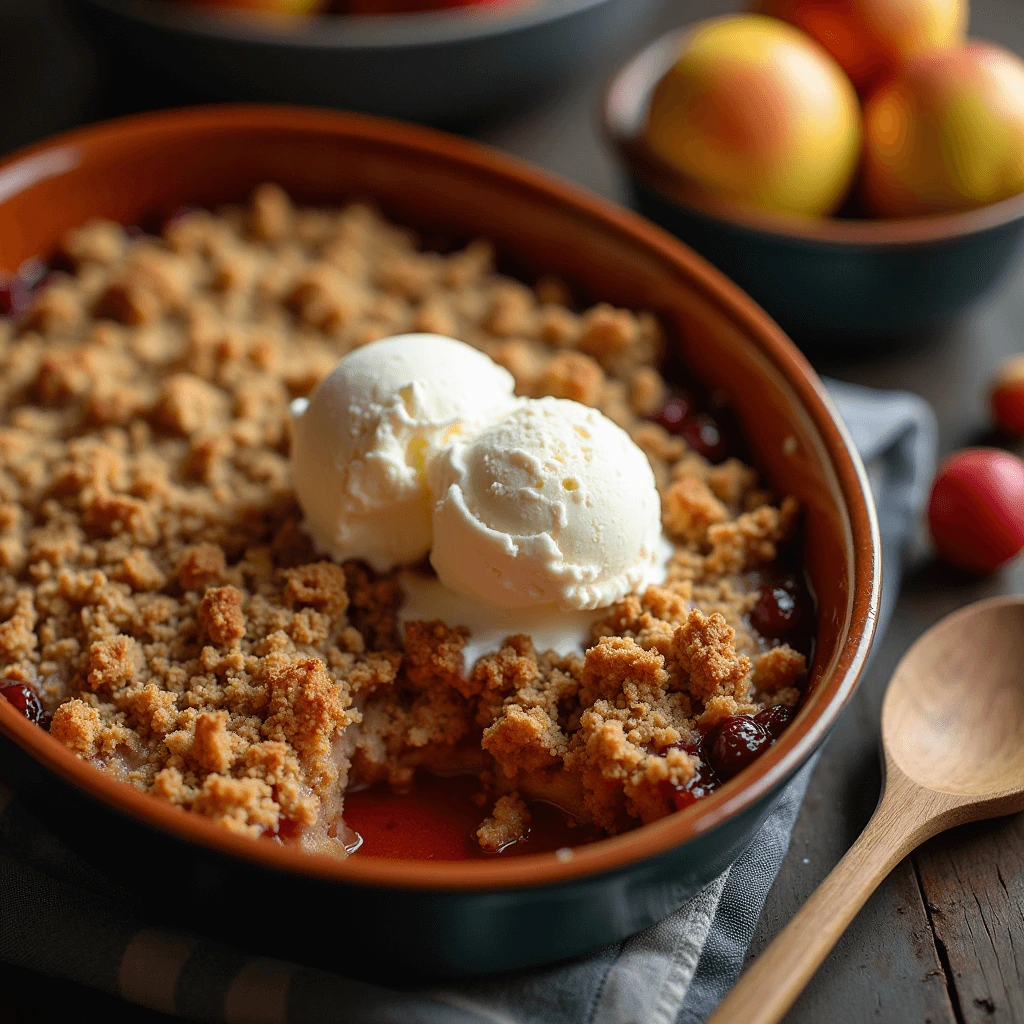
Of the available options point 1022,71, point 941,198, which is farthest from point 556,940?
point 1022,71

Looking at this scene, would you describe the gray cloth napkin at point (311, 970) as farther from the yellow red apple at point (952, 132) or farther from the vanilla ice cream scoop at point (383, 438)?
the yellow red apple at point (952, 132)

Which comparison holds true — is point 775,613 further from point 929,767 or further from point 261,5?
point 261,5

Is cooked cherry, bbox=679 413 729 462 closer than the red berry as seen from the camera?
No

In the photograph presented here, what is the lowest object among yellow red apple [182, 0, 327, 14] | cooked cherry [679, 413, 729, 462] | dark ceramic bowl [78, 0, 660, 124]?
cooked cherry [679, 413, 729, 462]

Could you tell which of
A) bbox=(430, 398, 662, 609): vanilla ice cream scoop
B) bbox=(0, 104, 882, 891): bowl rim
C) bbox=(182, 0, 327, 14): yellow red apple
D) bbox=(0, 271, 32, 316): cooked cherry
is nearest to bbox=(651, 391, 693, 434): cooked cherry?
bbox=(0, 104, 882, 891): bowl rim

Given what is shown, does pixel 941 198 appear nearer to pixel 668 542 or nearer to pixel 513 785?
pixel 668 542

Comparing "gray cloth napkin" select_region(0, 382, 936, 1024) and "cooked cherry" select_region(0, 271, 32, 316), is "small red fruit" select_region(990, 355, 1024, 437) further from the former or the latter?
"cooked cherry" select_region(0, 271, 32, 316)
